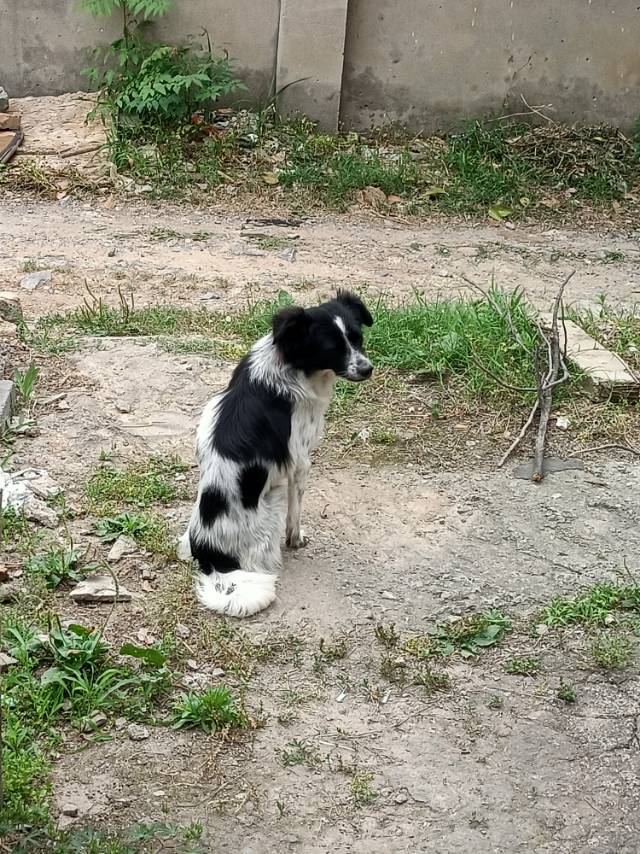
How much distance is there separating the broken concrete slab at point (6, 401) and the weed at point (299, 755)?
2774 mm

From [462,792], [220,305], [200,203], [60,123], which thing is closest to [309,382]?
[462,792]

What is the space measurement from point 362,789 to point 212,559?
1387 mm

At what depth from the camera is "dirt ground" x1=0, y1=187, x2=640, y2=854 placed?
3510 millimetres

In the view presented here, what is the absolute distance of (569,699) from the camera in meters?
4.09

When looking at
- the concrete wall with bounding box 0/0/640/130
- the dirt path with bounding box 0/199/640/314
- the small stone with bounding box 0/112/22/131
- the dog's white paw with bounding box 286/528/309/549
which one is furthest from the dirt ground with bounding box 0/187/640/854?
the concrete wall with bounding box 0/0/640/130

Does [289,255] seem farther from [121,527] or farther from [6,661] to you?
[6,661]

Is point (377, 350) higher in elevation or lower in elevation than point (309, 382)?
lower

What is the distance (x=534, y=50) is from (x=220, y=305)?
17.4 feet

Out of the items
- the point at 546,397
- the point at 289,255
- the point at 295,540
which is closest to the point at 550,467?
the point at 546,397

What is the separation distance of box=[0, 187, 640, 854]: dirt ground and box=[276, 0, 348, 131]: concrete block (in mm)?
3664

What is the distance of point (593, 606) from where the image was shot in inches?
182

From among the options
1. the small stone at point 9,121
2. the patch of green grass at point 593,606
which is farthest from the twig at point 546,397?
the small stone at point 9,121

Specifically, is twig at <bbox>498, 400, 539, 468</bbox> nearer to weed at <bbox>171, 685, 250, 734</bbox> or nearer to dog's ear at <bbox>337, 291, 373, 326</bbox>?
dog's ear at <bbox>337, 291, 373, 326</bbox>

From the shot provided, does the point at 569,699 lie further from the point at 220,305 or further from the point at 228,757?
the point at 220,305
